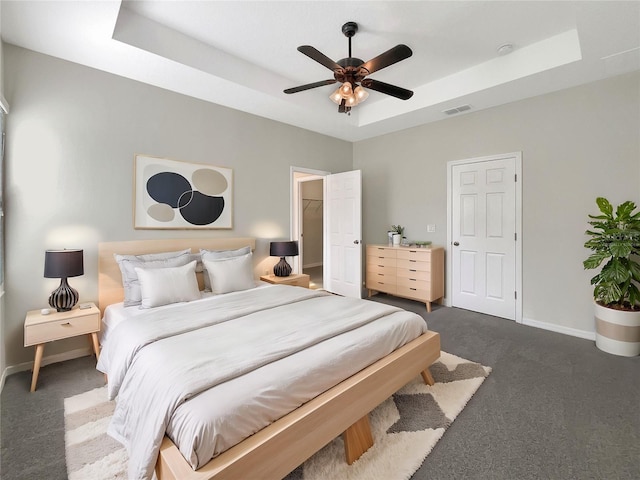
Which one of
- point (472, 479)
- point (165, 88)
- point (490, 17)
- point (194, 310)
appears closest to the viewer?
point (472, 479)

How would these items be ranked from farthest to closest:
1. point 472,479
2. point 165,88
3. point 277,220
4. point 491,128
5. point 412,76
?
point 277,220 < point 491,128 < point 412,76 < point 165,88 < point 472,479

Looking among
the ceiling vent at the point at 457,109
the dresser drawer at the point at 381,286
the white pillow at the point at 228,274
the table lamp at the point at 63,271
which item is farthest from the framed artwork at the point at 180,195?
the ceiling vent at the point at 457,109

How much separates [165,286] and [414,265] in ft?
10.3

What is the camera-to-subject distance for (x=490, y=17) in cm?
252

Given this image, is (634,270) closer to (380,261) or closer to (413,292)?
(413,292)

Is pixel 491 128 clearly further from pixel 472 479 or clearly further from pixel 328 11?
pixel 472 479

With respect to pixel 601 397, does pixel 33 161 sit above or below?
above

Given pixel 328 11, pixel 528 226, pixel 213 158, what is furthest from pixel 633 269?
pixel 213 158

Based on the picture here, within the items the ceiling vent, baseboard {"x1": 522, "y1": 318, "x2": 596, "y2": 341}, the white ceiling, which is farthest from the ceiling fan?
Result: baseboard {"x1": 522, "y1": 318, "x2": 596, "y2": 341}

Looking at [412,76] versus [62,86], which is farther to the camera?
[412,76]

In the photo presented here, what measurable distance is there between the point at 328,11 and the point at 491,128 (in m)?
2.59

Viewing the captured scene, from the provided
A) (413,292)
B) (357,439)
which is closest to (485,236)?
(413,292)

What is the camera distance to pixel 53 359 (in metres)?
2.68

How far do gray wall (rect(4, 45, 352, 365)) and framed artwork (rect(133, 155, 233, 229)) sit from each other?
0.29 feet
